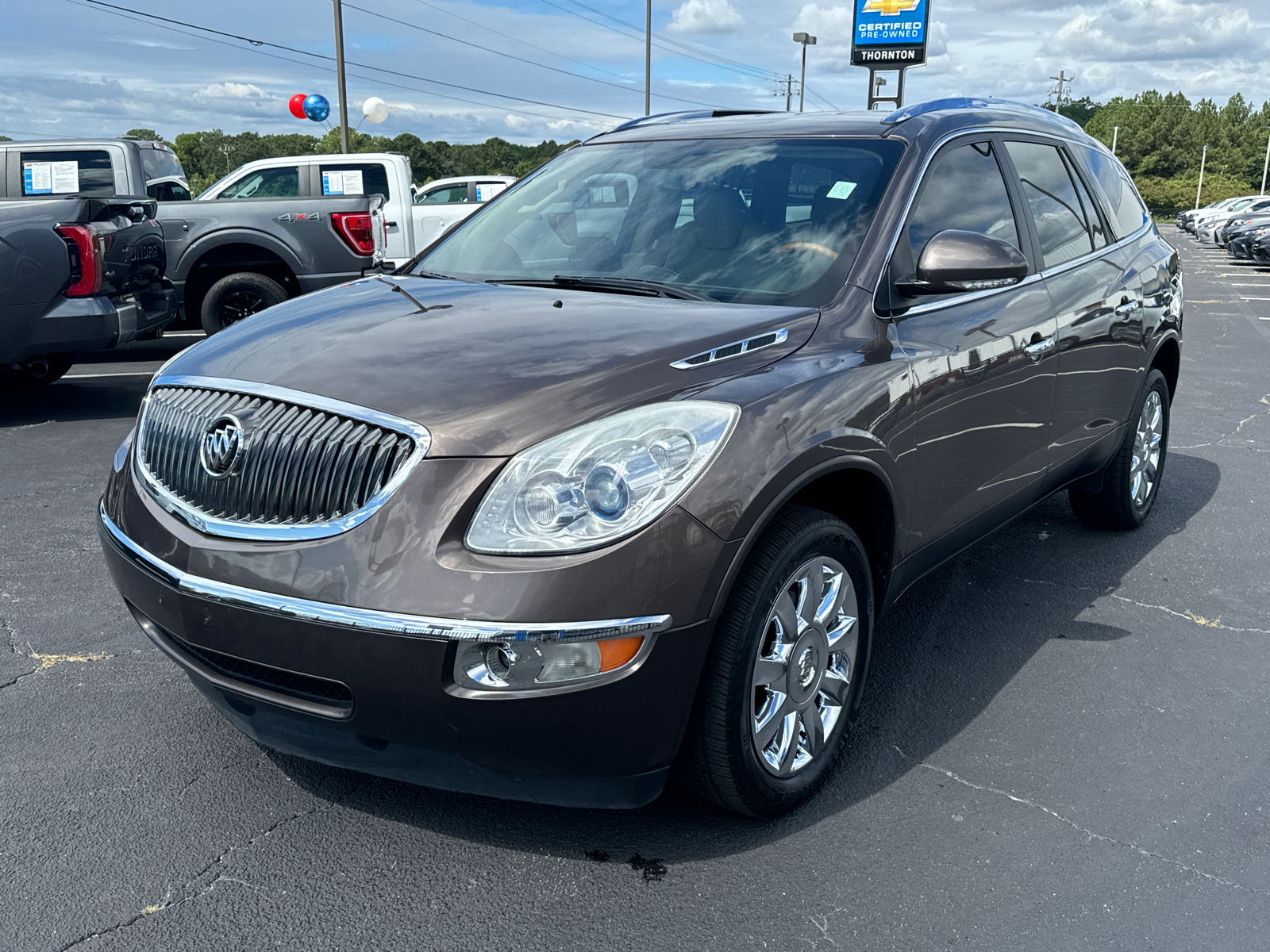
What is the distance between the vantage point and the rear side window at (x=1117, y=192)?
489 centimetres

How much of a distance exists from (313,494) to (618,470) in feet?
2.15

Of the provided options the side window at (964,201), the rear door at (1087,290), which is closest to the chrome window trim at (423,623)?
the side window at (964,201)

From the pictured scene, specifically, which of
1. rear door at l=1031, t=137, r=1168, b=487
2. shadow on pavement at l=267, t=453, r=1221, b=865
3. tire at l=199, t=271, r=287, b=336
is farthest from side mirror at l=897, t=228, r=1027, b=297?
tire at l=199, t=271, r=287, b=336

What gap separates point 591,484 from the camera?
229 centimetres

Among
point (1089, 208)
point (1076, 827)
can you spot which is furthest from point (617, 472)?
point (1089, 208)

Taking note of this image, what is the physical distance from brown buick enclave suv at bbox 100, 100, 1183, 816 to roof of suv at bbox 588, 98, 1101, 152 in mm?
27

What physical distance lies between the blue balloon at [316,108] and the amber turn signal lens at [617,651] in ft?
90.5

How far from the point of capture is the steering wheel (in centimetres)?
320

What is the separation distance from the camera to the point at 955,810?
2.87 metres

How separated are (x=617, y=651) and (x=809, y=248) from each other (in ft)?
5.03

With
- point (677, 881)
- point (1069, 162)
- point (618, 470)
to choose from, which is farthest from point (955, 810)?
point (1069, 162)

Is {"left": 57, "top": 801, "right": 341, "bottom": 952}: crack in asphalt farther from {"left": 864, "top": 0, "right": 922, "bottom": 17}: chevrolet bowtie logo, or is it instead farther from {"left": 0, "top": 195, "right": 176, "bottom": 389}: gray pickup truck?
{"left": 864, "top": 0, "right": 922, "bottom": 17}: chevrolet bowtie logo

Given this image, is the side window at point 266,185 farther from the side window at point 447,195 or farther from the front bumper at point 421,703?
the front bumper at point 421,703

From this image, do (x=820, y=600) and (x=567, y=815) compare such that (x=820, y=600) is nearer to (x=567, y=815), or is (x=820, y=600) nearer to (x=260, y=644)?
(x=567, y=815)
